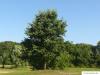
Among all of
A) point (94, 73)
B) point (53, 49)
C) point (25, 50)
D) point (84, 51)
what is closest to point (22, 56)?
point (25, 50)

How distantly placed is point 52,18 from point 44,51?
6.87m

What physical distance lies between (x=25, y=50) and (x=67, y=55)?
8.46 metres

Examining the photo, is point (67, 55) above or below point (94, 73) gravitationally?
above

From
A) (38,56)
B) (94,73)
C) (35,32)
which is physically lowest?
(94,73)

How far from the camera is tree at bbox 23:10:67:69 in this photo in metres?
63.7

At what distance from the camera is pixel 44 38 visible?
64.4 meters

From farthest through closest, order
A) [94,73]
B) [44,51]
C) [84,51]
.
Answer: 1. [84,51]
2. [44,51]
3. [94,73]

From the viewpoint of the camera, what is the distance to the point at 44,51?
208 ft

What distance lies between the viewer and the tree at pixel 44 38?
209 feet

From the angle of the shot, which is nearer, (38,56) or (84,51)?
(38,56)

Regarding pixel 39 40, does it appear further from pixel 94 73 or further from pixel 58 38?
pixel 94 73

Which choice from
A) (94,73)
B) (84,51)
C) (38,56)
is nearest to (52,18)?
(38,56)

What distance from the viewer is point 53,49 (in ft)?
209

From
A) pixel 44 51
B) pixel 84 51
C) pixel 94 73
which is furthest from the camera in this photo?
pixel 84 51
